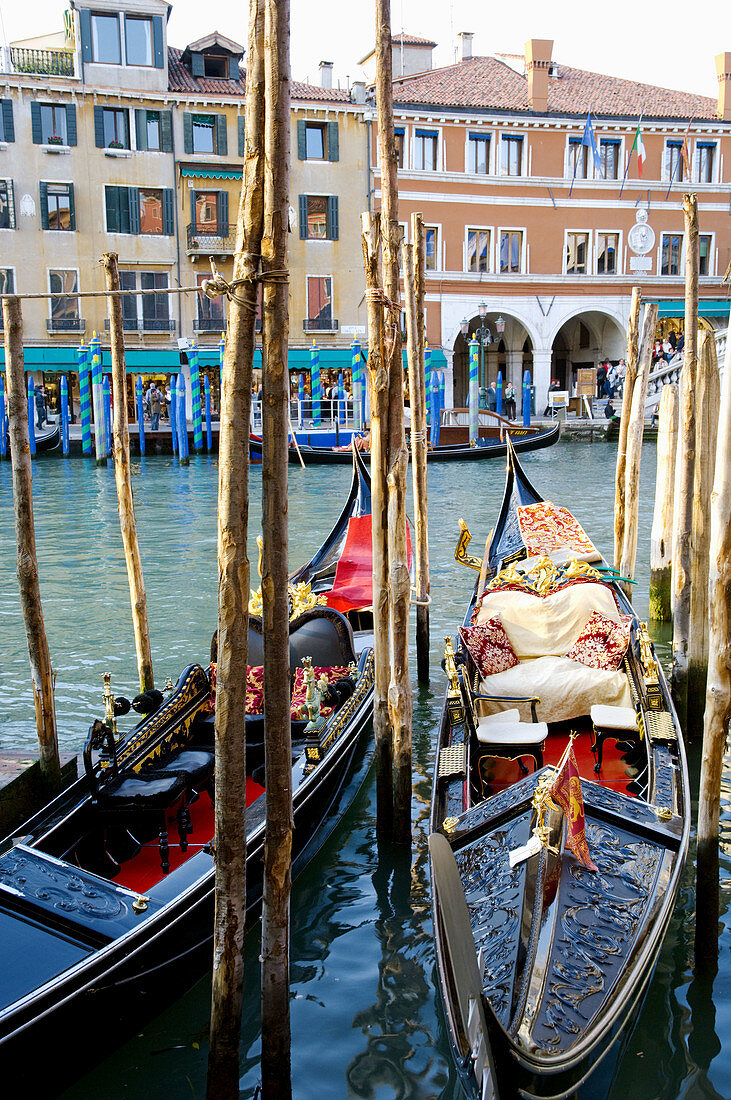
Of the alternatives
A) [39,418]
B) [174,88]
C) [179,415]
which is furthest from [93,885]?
[174,88]

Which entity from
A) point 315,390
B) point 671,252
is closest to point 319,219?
point 315,390

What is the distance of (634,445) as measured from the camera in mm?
4945

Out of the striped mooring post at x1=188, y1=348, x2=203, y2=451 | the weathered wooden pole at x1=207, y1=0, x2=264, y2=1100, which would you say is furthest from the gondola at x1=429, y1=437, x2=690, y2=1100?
the striped mooring post at x1=188, y1=348, x2=203, y2=451

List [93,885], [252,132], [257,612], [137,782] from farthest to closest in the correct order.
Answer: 1. [257,612]
2. [137,782]
3. [93,885]
4. [252,132]

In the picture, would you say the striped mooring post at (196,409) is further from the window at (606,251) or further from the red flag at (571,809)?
the red flag at (571,809)

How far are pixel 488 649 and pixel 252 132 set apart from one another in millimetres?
2459

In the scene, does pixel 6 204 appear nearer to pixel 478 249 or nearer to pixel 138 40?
pixel 138 40

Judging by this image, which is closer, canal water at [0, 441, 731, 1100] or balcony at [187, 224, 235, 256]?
canal water at [0, 441, 731, 1100]

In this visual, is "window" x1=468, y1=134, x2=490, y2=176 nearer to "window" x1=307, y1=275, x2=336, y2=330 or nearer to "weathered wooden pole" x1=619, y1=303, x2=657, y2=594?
"window" x1=307, y1=275, x2=336, y2=330

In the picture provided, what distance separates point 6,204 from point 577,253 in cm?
1010

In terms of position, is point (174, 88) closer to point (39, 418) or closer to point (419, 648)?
point (39, 418)

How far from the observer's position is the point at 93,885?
2303 millimetres

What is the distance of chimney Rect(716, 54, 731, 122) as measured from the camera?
18422 millimetres

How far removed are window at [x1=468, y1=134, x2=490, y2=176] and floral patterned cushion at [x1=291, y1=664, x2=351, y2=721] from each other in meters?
15.6
